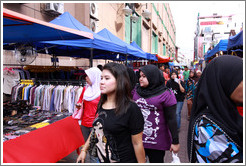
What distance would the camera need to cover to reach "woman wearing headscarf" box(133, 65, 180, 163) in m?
2.58

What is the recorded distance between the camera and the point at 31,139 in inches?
116

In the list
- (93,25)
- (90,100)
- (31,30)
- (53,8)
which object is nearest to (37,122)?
(90,100)

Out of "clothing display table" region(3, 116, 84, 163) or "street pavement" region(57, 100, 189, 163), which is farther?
"street pavement" region(57, 100, 189, 163)

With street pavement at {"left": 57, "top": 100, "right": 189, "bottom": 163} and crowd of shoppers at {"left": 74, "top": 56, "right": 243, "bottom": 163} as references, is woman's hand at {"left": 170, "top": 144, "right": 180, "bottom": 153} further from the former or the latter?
street pavement at {"left": 57, "top": 100, "right": 189, "bottom": 163}

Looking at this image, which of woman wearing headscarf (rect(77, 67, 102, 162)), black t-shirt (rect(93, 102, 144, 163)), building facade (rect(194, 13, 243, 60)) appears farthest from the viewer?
building facade (rect(194, 13, 243, 60))

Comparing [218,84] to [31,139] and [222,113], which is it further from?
[31,139]

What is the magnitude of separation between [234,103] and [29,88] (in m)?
5.44

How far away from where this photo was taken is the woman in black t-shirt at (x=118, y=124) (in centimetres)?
181

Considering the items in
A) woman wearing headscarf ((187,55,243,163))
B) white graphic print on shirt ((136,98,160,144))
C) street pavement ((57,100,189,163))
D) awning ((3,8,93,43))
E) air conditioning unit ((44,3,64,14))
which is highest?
air conditioning unit ((44,3,64,14))

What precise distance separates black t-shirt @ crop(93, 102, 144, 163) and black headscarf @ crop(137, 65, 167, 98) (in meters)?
0.87

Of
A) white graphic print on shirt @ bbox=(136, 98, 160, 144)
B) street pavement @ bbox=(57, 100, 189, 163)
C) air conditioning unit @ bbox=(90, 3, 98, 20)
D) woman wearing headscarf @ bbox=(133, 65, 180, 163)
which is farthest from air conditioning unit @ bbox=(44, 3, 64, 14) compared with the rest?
white graphic print on shirt @ bbox=(136, 98, 160, 144)

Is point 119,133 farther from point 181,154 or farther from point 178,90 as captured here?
point 178,90

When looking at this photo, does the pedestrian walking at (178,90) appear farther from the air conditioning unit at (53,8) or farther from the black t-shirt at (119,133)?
the air conditioning unit at (53,8)

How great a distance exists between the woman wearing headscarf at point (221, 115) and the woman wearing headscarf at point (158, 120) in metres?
1.15
